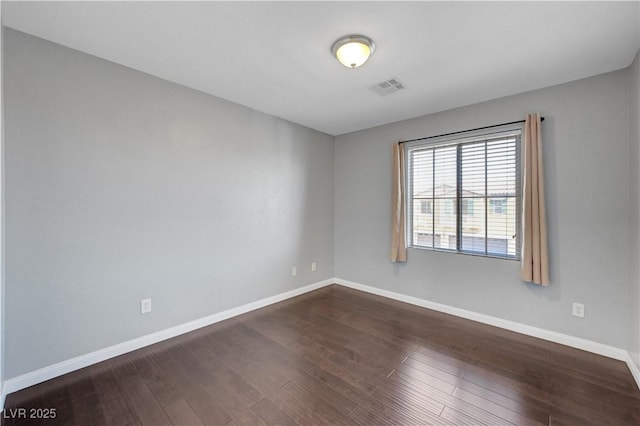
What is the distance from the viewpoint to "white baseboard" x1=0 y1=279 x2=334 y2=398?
195cm

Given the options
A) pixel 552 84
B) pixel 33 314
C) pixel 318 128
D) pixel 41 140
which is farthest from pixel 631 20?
pixel 33 314

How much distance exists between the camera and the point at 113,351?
2.37m

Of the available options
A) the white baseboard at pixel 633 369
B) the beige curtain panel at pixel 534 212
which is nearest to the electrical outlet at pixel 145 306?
the beige curtain panel at pixel 534 212

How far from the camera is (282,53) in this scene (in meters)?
2.20

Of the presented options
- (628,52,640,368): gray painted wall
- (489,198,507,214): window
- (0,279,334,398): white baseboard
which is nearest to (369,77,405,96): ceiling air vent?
(489,198,507,214): window

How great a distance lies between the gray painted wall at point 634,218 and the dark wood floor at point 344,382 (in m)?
0.33

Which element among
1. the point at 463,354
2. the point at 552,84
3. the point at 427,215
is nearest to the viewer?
the point at 463,354

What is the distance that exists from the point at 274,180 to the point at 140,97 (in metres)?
1.74

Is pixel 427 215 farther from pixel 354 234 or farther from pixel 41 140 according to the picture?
pixel 41 140

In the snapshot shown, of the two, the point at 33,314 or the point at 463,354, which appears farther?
the point at 463,354

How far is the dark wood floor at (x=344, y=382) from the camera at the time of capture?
1735 millimetres

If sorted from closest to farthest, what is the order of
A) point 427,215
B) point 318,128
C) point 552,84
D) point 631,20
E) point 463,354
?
1. point 631,20
2. point 463,354
3. point 552,84
4. point 427,215
5. point 318,128

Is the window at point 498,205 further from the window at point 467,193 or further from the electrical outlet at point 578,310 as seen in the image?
the electrical outlet at point 578,310

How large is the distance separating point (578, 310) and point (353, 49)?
315cm
